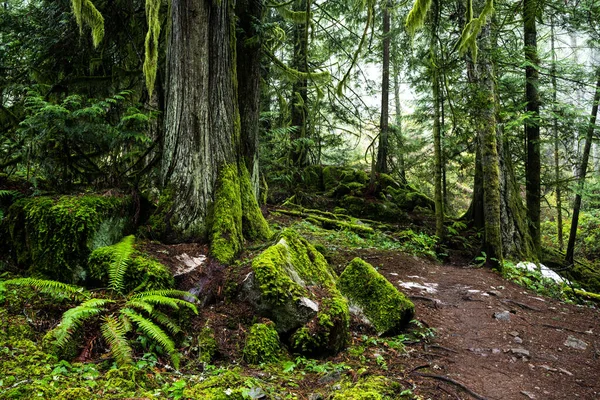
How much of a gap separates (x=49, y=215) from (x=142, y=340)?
5.80ft

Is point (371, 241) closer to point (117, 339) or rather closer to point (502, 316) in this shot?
point (502, 316)

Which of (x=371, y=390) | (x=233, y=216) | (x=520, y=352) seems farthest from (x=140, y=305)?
(x=520, y=352)

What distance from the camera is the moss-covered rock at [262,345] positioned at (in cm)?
314

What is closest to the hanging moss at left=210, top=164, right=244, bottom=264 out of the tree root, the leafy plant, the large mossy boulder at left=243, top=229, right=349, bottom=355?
the large mossy boulder at left=243, top=229, right=349, bottom=355

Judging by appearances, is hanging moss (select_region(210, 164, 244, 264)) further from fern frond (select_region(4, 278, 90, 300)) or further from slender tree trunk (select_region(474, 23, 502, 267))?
slender tree trunk (select_region(474, 23, 502, 267))

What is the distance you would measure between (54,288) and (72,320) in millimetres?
588

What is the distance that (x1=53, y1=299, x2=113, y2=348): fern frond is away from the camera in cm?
247

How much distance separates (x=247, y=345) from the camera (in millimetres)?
3207

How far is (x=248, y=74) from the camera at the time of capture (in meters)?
6.16

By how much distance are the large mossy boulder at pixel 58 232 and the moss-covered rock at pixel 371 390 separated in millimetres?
2833

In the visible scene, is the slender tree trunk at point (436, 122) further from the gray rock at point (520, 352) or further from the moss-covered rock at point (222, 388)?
the moss-covered rock at point (222, 388)

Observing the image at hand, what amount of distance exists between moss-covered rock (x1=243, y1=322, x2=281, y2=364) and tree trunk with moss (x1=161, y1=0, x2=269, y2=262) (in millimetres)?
1173

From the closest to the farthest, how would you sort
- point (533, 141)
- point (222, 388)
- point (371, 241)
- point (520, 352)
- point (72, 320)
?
point (222, 388) → point (72, 320) → point (520, 352) → point (371, 241) → point (533, 141)

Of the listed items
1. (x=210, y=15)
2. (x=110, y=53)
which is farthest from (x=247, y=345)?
(x=110, y=53)
